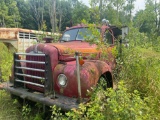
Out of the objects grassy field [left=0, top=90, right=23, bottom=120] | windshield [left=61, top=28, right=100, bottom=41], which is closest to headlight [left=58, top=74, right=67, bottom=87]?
grassy field [left=0, top=90, right=23, bottom=120]

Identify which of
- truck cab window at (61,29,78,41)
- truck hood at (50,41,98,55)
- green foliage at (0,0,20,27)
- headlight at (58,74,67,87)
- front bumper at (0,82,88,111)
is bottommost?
front bumper at (0,82,88,111)

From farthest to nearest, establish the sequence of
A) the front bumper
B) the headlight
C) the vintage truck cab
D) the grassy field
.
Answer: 1. the grassy field
2. the headlight
3. the vintage truck cab
4. the front bumper

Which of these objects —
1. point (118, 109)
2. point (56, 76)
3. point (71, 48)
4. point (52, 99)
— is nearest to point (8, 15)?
point (71, 48)

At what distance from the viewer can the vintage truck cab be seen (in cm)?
303

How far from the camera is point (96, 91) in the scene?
2994mm

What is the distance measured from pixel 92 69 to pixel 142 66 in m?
1.51

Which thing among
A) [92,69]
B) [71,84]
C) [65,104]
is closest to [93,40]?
[92,69]

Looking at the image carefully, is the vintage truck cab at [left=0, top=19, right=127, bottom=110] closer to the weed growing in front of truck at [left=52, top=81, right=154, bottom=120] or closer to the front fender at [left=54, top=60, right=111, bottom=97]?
the front fender at [left=54, top=60, right=111, bottom=97]

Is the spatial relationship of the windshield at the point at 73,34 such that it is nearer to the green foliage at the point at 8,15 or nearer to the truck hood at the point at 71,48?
the truck hood at the point at 71,48

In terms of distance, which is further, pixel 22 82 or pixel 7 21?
pixel 7 21

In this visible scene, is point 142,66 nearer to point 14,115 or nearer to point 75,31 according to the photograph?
point 75,31

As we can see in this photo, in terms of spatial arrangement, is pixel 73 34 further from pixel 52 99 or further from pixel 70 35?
pixel 52 99

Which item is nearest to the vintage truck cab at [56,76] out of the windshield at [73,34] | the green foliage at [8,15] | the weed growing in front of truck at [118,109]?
the weed growing in front of truck at [118,109]

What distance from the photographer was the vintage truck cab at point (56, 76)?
303cm
